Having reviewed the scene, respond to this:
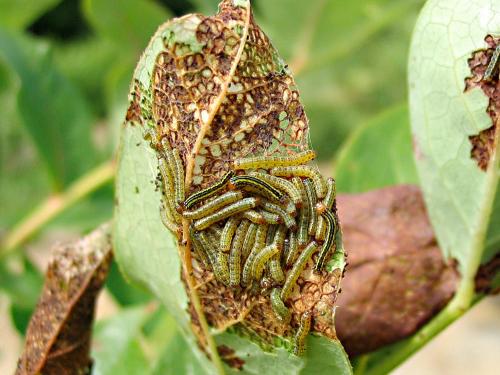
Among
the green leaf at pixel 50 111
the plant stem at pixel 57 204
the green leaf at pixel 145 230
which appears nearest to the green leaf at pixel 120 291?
the plant stem at pixel 57 204

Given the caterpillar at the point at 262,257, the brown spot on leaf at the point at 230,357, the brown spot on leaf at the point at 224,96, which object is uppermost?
the brown spot on leaf at the point at 224,96

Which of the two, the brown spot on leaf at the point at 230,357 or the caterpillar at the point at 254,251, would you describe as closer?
the caterpillar at the point at 254,251

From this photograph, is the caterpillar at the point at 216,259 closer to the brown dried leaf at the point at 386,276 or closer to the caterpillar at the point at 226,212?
the caterpillar at the point at 226,212

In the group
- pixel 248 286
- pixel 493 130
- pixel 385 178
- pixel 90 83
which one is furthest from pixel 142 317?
pixel 90 83

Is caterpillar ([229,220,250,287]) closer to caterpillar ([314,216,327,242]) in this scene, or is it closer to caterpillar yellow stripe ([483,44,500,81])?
caterpillar ([314,216,327,242])

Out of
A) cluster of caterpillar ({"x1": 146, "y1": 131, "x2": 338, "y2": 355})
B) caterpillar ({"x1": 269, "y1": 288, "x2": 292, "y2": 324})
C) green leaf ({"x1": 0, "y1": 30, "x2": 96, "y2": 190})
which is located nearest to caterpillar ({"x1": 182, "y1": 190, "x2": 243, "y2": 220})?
cluster of caterpillar ({"x1": 146, "y1": 131, "x2": 338, "y2": 355})

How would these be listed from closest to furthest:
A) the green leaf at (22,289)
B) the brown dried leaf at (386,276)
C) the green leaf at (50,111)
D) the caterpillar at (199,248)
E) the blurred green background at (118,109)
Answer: the caterpillar at (199,248)
the brown dried leaf at (386,276)
the blurred green background at (118,109)
the green leaf at (22,289)
the green leaf at (50,111)

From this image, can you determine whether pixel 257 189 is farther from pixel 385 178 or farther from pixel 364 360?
pixel 385 178
